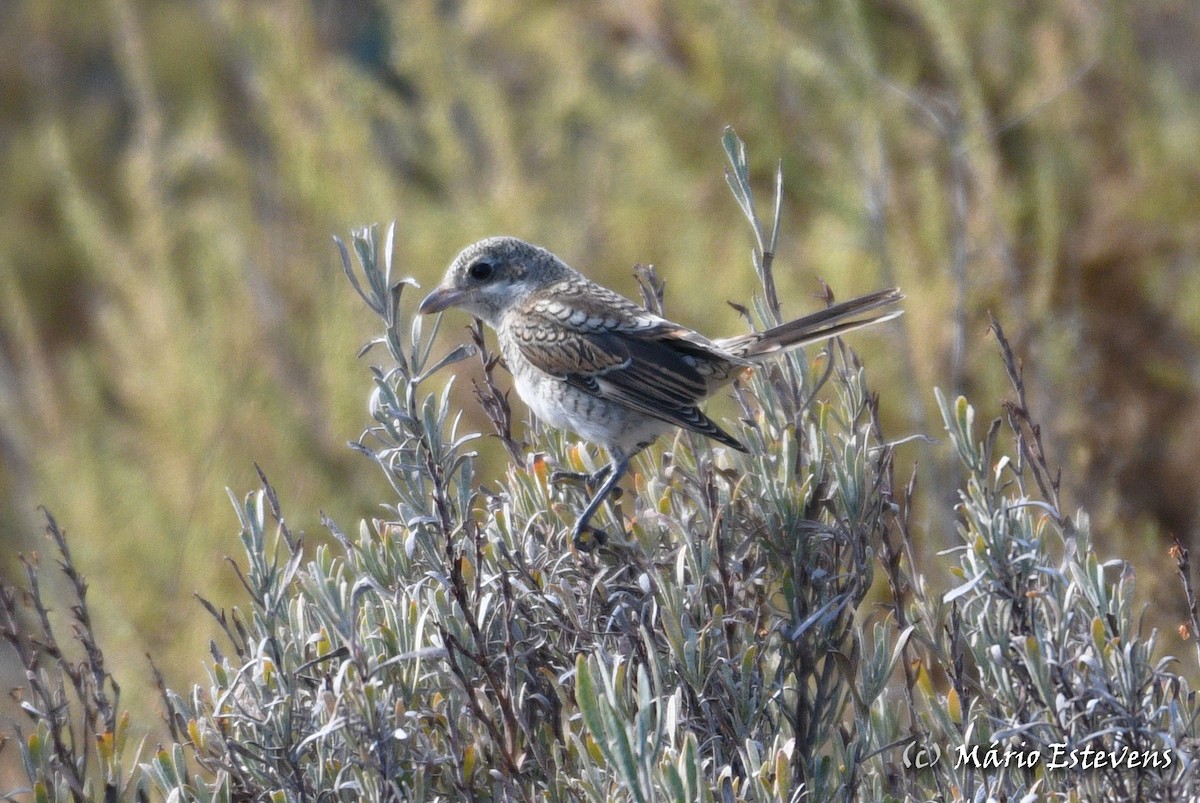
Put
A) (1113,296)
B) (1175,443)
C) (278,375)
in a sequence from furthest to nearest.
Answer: (278,375), (1113,296), (1175,443)

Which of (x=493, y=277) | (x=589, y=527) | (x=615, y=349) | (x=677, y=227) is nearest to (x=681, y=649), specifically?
(x=589, y=527)

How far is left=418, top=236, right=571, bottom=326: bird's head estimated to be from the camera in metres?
4.02

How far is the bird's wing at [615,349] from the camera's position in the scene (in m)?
3.29

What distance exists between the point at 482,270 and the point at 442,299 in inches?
7.4

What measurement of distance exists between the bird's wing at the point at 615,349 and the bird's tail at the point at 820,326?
154 mm

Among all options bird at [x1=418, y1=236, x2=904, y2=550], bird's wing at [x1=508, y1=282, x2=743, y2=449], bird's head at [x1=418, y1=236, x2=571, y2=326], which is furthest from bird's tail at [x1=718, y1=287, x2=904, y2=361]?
bird's head at [x1=418, y1=236, x2=571, y2=326]

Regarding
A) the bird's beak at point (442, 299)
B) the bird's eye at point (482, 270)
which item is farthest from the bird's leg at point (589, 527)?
the bird's eye at point (482, 270)

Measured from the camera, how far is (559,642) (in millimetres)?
2348

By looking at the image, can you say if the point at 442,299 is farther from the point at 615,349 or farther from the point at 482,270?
the point at 615,349

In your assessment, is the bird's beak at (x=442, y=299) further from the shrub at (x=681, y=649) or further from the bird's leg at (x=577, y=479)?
the shrub at (x=681, y=649)

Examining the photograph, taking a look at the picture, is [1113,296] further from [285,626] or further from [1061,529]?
[285,626]

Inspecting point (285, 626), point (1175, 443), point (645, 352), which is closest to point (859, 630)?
point (285, 626)

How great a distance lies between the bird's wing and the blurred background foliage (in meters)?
1.48

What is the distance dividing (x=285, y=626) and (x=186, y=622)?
12.7ft
